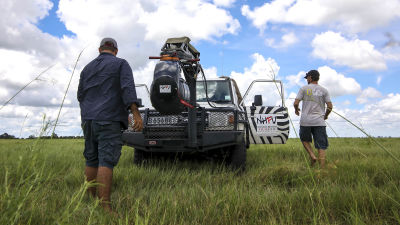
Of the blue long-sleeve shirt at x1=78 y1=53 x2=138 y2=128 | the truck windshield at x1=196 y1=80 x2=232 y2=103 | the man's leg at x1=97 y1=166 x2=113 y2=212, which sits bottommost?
the man's leg at x1=97 y1=166 x2=113 y2=212

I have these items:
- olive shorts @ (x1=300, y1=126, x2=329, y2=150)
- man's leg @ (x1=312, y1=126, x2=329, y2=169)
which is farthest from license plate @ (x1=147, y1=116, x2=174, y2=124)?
man's leg @ (x1=312, y1=126, x2=329, y2=169)

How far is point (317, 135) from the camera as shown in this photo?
552cm

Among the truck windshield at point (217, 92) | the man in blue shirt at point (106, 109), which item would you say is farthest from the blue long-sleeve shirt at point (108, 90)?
the truck windshield at point (217, 92)

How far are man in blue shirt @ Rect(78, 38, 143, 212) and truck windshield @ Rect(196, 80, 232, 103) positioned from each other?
10.2 ft

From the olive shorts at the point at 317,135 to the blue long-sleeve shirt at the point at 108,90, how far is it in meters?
3.73

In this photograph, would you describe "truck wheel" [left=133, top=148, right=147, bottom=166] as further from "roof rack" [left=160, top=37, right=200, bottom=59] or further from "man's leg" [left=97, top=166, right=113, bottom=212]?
"man's leg" [left=97, top=166, right=113, bottom=212]

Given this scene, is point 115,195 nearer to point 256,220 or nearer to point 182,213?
point 182,213

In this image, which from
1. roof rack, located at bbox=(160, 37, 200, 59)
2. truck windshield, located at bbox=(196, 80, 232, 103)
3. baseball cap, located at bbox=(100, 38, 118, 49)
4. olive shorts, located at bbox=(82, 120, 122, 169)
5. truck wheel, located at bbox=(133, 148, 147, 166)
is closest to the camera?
olive shorts, located at bbox=(82, 120, 122, 169)

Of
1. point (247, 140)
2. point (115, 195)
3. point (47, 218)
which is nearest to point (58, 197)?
point (115, 195)

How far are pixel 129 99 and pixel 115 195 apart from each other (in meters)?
1.09

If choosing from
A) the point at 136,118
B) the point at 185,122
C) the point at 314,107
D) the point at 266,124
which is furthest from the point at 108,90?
the point at 314,107

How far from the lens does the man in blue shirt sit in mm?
3080

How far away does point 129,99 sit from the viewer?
307 cm

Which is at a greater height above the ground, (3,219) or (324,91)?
(324,91)
